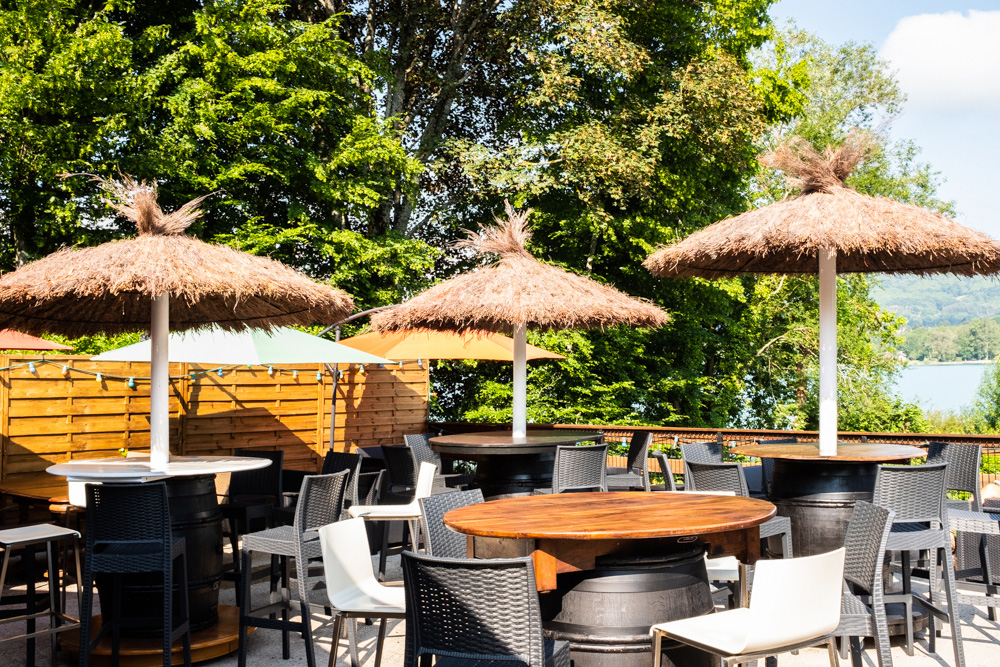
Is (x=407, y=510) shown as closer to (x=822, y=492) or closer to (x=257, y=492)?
(x=257, y=492)

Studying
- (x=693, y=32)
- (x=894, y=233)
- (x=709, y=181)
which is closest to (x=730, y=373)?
(x=709, y=181)

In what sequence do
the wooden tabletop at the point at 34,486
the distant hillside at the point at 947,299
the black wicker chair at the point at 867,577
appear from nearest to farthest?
the black wicker chair at the point at 867,577 < the wooden tabletop at the point at 34,486 < the distant hillside at the point at 947,299

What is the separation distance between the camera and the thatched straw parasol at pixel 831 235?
5895 millimetres

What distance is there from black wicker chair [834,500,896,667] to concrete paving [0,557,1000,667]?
1289 mm

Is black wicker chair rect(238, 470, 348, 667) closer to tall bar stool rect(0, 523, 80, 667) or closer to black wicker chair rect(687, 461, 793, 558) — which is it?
tall bar stool rect(0, 523, 80, 667)

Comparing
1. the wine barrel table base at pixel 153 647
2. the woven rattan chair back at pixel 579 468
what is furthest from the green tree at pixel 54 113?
the woven rattan chair back at pixel 579 468

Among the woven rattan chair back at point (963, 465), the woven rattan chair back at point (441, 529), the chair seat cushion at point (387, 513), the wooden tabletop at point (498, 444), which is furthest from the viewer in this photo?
the wooden tabletop at point (498, 444)

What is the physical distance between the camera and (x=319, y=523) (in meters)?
5.19

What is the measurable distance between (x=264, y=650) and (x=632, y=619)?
300 centimetres

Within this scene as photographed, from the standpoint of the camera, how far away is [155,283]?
16.7 feet

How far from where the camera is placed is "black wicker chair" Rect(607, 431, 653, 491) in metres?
7.80

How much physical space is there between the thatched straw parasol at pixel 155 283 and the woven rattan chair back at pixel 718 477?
278 centimetres

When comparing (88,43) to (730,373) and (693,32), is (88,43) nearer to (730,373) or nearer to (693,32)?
(693,32)

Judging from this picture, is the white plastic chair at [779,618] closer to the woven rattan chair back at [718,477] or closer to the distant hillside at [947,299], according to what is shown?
the woven rattan chair back at [718,477]
